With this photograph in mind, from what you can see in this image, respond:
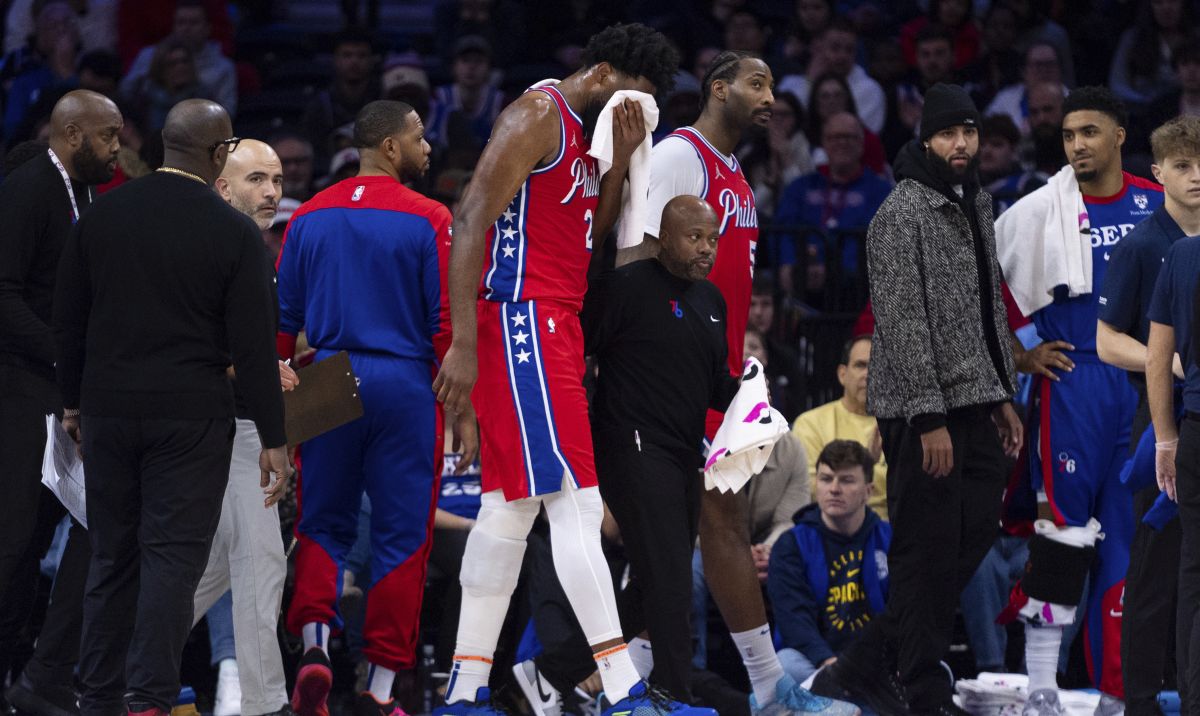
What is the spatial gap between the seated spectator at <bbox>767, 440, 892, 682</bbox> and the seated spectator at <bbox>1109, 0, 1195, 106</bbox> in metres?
5.52

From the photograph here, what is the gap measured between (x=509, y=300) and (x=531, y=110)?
582 mm

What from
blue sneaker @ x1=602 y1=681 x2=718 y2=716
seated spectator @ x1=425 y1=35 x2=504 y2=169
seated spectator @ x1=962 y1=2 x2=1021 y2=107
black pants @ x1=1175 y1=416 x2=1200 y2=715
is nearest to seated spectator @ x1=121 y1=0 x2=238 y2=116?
seated spectator @ x1=425 y1=35 x2=504 y2=169

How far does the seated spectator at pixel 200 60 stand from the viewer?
34.8ft

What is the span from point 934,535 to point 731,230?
50.8 inches

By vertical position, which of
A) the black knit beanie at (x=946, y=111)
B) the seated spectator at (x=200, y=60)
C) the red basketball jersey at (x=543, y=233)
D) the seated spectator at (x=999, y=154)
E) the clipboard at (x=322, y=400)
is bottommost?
the clipboard at (x=322, y=400)

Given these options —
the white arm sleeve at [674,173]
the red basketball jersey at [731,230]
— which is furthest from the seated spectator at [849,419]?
the white arm sleeve at [674,173]

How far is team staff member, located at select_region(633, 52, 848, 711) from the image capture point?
5.64 metres

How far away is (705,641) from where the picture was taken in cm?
704

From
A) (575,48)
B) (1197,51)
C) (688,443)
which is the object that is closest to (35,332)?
(688,443)

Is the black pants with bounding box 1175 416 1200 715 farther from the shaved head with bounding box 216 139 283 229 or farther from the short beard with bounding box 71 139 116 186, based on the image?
the short beard with bounding box 71 139 116 186

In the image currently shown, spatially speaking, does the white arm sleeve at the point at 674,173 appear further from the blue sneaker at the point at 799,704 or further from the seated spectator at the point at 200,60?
the seated spectator at the point at 200,60

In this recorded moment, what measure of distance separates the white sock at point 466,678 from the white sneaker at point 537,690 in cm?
66

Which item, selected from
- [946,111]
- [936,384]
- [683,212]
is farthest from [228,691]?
[946,111]

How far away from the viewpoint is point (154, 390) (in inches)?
179
